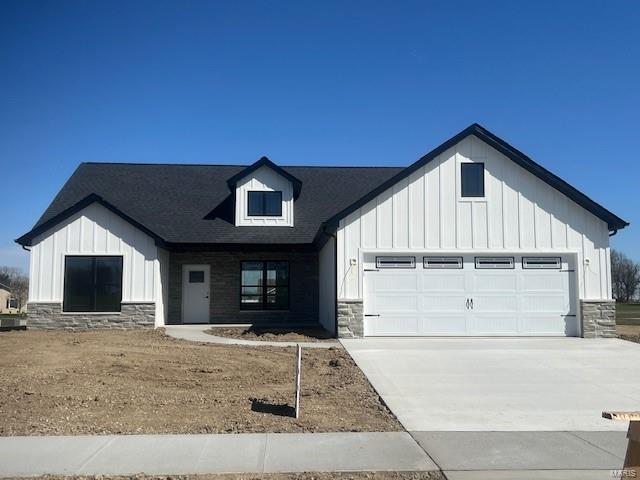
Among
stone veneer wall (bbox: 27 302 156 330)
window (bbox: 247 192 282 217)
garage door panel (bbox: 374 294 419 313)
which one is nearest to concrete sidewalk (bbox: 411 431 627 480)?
garage door panel (bbox: 374 294 419 313)

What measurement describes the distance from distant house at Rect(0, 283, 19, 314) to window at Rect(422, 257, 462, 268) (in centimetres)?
8324

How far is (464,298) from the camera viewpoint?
53.3 feet

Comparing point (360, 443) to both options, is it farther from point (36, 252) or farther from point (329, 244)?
point (36, 252)

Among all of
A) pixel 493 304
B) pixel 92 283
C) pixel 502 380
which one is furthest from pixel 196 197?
pixel 502 380

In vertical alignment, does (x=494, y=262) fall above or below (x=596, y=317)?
above

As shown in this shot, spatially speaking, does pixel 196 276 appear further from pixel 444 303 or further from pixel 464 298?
pixel 464 298

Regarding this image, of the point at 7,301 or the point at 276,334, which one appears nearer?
the point at 276,334

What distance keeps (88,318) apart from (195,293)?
4.07 m

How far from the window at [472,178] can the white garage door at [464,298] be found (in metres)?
1.98

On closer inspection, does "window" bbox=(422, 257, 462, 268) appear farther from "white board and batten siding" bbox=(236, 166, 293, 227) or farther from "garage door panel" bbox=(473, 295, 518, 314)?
"white board and batten siding" bbox=(236, 166, 293, 227)

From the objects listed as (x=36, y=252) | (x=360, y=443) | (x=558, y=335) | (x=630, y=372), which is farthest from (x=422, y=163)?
(x=36, y=252)

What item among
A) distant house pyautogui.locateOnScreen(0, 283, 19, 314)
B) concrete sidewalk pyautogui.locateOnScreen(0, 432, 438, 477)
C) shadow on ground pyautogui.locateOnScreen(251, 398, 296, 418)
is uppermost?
shadow on ground pyautogui.locateOnScreen(251, 398, 296, 418)

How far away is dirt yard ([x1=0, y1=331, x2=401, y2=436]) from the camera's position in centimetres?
717

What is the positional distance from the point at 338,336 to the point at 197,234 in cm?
747
